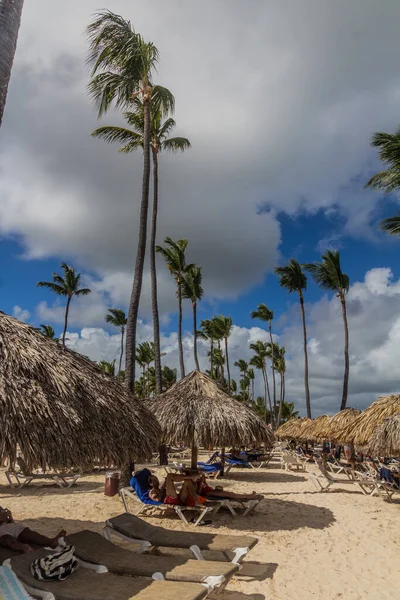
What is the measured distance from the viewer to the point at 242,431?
34.0 feet

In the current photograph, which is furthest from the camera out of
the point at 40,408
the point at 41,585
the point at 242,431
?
the point at 242,431

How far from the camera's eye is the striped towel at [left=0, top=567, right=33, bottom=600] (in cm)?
359

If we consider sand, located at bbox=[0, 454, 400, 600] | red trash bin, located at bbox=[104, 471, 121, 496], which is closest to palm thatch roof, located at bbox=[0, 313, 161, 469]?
sand, located at bbox=[0, 454, 400, 600]

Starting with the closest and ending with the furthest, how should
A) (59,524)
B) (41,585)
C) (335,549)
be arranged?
(41,585) < (335,549) < (59,524)

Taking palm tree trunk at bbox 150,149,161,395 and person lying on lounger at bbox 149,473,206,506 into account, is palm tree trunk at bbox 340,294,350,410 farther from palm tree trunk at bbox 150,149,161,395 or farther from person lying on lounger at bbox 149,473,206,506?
person lying on lounger at bbox 149,473,206,506

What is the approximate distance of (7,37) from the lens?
5.46 m

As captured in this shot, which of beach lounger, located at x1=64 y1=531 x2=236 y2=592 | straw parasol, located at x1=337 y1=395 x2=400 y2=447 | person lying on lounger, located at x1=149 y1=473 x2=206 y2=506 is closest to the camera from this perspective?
beach lounger, located at x1=64 y1=531 x2=236 y2=592

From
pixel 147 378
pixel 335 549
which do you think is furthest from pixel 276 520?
pixel 147 378

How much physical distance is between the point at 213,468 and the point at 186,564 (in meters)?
10.1

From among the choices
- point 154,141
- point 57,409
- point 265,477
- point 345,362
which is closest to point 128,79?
point 154,141

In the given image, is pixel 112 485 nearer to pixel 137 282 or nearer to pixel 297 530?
pixel 297 530

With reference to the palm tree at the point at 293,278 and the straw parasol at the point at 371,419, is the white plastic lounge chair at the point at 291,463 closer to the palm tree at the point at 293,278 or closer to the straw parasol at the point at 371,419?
the straw parasol at the point at 371,419

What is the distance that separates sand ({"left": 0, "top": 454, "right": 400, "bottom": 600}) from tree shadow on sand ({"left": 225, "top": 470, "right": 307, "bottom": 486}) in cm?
148

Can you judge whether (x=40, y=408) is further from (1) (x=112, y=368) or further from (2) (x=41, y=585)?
(1) (x=112, y=368)
